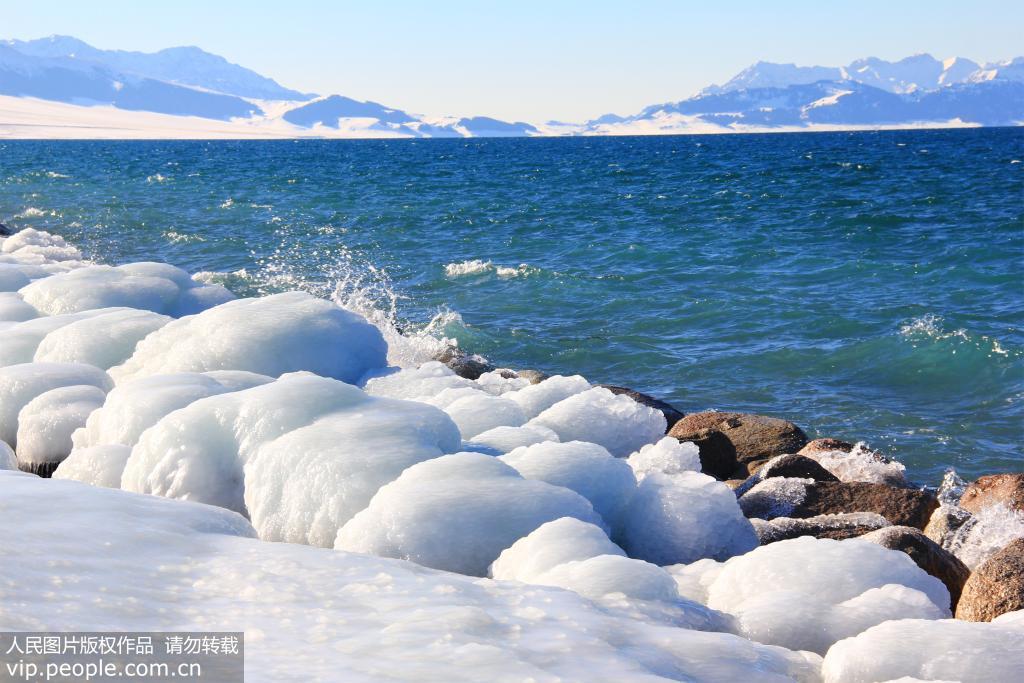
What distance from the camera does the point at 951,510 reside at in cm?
512

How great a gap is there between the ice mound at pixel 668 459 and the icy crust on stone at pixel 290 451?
1.25 metres

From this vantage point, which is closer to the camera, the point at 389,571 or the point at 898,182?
the point at 389,571

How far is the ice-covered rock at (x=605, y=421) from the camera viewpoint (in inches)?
232

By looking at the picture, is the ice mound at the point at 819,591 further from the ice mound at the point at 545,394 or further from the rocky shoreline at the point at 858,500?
the ice mound at the point at 545,394

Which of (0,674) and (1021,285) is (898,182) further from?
(0,674)

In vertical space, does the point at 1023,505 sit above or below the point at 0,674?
below

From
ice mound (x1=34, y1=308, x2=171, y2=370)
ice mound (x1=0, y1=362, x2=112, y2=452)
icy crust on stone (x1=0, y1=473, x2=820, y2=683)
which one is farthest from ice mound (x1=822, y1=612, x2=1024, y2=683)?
ice mound (x1=34, y1=308, x2=171, y2=370)

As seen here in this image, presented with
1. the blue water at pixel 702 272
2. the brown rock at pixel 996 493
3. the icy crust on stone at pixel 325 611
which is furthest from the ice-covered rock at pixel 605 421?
the icy crust on stone at pixel 325 611

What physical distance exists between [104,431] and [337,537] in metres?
1.83

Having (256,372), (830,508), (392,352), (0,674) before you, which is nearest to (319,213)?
(392,352)

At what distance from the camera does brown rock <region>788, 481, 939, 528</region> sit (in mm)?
5070

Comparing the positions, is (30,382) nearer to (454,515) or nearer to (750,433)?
(454,515)

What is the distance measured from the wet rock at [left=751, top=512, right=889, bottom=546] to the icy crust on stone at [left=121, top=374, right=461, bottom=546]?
163 cm

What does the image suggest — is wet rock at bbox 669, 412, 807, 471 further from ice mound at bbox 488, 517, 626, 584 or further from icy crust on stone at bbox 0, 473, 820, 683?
icy crust on stone at bbox 0, 473, 820, 683
